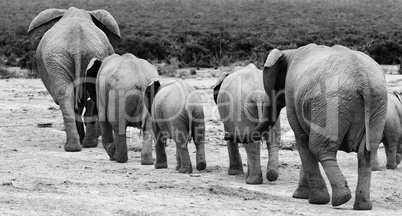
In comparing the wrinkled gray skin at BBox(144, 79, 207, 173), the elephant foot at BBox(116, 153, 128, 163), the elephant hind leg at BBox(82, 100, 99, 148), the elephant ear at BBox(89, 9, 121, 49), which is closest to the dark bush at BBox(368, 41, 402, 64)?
the elephant ear at BBox(89, 9, 121, 49)

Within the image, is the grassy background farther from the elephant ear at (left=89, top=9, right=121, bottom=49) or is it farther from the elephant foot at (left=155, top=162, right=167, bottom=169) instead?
the elephant foot at (left=155, top=162, right=167, bottom=169)

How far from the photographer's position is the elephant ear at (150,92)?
9797 mm

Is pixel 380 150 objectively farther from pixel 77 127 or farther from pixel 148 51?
pixel 148 51

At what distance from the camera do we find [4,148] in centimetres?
1109

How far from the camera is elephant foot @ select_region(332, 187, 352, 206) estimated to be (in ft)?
23.4

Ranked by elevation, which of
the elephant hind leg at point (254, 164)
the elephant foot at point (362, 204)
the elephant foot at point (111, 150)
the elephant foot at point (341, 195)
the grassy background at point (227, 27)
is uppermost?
the elephant foot at point (341, 195)

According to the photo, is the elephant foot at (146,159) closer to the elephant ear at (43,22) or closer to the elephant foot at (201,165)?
the elephant foot at (201,165)

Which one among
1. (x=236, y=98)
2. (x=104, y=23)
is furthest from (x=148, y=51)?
(x=236, y=98)

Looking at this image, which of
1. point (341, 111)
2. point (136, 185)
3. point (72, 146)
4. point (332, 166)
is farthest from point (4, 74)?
point (341, 111)

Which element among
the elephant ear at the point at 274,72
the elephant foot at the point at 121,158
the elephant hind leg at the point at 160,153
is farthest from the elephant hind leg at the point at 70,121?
the elephant ear at the point at 274,72

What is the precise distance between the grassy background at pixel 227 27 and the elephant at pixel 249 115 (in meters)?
15.9

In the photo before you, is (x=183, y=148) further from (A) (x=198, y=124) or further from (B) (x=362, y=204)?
(B) (x=362, y=204)

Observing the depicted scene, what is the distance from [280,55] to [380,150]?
13.7 feet

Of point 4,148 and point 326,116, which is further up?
point 326,116
